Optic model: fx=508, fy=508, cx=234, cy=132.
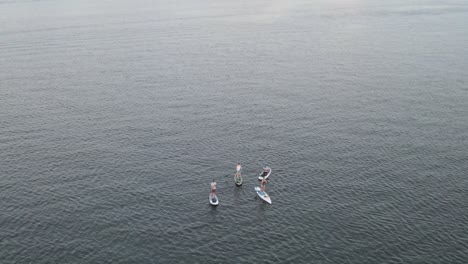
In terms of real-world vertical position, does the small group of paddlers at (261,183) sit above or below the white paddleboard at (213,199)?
above

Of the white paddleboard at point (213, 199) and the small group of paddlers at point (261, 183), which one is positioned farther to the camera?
the small group of paddlers at point (261, 183)

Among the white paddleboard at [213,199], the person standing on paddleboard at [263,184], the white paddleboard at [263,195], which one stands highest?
the person standing on paddleboard at [263,184]

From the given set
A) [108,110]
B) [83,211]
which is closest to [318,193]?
[83,211]

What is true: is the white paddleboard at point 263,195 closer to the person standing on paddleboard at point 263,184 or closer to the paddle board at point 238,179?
the person standing on paddleboard at point 263,184

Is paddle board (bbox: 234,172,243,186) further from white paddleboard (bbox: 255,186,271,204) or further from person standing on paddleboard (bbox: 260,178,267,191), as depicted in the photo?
person standing on paddleboard (bbox: 260,178,267,191)

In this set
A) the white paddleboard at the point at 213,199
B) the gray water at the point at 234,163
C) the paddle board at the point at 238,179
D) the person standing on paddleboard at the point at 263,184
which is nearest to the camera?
the gray water at the point at 234,163

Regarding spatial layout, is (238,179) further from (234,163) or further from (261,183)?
(234,163)

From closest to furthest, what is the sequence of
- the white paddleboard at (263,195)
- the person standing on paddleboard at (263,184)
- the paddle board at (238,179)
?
1. the white paddleboard at (263,195)
2. the person standing on paddleboard at (263,184)
3. the paddle board at (238,179)

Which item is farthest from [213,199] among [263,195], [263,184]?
[263,184]

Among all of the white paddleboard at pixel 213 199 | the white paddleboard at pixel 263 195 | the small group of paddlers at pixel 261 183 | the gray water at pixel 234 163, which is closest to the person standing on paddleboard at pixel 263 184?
the small group of paddlers at pixel 261 183

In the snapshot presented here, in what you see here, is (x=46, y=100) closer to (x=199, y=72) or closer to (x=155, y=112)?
(x=155, y=112)
